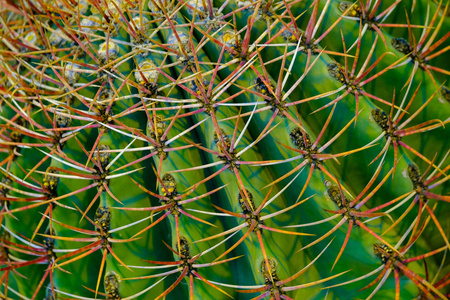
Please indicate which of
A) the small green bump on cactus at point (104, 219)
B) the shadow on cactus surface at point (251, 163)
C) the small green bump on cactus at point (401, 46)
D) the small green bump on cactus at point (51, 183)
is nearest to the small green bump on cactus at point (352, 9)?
the shadow on cactus surface at point (251, 163)

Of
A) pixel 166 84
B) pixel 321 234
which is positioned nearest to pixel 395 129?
pixel 321 234

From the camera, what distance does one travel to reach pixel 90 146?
4.00 ft

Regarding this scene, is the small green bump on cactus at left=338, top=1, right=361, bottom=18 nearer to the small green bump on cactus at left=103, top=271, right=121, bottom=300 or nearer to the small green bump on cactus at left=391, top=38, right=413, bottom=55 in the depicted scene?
the small green bump on cactus at left=391, top=38, right=413, bottom=55

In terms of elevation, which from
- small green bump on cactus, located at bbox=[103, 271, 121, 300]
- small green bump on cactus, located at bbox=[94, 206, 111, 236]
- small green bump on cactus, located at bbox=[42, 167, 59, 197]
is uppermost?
small green bump on cactus, located at bbox=[42, 167, 59, 197]

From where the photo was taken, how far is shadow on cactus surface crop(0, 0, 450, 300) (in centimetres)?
102

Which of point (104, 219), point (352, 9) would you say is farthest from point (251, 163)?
point (352, 9)

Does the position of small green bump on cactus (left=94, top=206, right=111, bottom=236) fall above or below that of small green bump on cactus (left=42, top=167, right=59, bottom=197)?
below

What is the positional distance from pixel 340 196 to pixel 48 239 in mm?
914

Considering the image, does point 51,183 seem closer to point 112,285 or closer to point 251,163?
point 112,285

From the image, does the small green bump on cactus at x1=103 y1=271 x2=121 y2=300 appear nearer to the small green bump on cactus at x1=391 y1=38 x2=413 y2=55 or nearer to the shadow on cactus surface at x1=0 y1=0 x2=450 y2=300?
the shadow on cactus surface at x1=0 y1=0 x2=450 y2=300

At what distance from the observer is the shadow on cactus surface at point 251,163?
40.1 inches

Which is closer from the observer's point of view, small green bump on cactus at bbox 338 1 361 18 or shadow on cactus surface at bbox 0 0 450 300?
shadow on cactus surface at bbox 0 0 450 300

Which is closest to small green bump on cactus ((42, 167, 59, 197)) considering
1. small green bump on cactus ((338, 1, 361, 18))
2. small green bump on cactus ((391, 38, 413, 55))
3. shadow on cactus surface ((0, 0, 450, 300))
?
shadow on cactus surface ((0, 0, 450, 300))

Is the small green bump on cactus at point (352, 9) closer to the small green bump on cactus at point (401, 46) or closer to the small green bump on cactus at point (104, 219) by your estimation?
the small green bump on cactus at point (401, 46)
